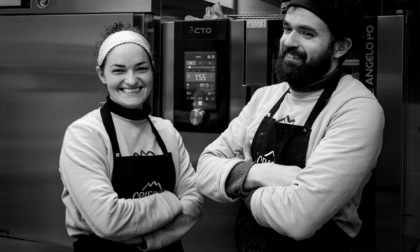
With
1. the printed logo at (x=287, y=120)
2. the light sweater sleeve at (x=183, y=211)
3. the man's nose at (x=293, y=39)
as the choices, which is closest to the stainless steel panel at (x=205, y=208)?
the light sweater sleeve at (x=183, y=211)

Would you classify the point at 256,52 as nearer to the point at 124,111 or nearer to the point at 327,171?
the point at 124,111

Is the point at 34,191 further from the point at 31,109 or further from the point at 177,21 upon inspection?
the point at 177,21

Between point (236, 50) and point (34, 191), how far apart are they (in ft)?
3.64

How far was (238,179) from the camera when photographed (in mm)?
1498

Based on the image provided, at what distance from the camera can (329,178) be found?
52.8 inches

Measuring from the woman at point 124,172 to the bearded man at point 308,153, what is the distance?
0.14 meters

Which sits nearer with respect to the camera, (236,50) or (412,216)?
(236,50)

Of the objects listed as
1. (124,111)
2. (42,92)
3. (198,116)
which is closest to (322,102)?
(124,111)

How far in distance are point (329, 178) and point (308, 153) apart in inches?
5.8

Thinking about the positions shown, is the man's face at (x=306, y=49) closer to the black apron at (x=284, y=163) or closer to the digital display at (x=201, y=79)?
the black apron at (x=284, y=163)

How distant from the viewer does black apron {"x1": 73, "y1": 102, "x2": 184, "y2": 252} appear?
5.24ft

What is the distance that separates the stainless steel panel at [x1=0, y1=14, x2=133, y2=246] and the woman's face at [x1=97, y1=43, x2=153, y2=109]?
609 millimetres

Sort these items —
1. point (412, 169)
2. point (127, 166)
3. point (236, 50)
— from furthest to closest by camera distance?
point (412, 169)
point (236, 50)
point (127, 166)

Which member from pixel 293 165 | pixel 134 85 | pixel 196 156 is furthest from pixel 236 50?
pixel 293 165
